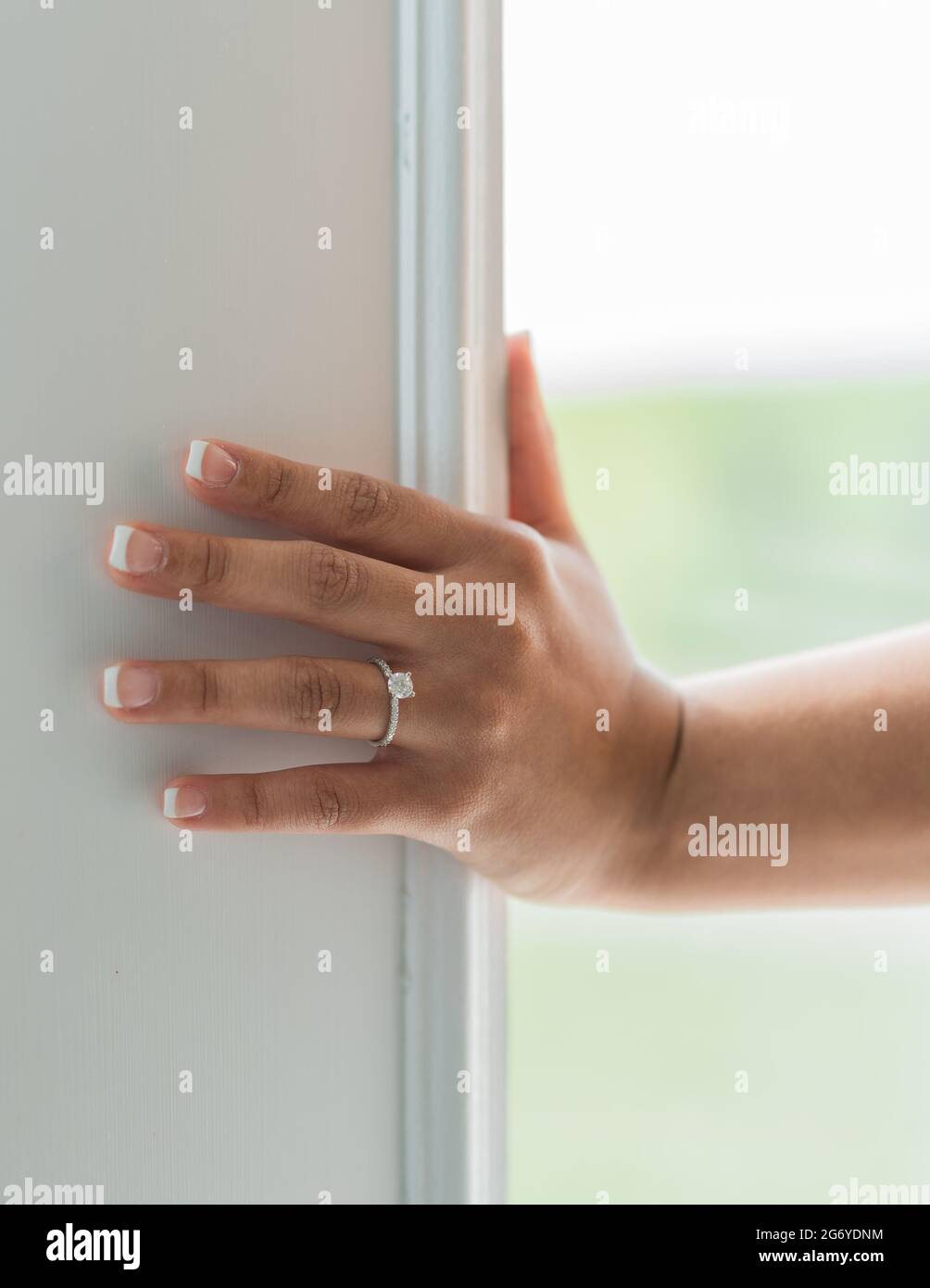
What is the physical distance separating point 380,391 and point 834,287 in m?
1.47

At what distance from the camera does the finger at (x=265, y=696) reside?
1.45ft

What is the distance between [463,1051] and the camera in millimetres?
594

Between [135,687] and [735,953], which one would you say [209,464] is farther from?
[735,953]

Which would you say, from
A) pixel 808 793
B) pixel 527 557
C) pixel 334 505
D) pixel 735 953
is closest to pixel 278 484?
pixel 334 505

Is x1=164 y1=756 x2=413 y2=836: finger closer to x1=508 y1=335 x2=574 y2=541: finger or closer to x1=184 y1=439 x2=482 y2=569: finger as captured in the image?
x1=184 y1=439 x2=482 y2=569: finger

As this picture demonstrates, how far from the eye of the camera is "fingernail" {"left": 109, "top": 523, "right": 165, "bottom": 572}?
0.43 m

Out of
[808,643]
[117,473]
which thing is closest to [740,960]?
[808,643]

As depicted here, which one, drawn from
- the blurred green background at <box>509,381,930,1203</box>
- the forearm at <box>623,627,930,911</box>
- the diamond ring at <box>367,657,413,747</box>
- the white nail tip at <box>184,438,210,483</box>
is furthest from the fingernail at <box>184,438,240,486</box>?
the blurred green background at <box>509,381,930,1203</box>

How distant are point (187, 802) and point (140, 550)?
122 mm

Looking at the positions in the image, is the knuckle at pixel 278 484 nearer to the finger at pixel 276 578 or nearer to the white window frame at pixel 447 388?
the finger at pixel 276 578

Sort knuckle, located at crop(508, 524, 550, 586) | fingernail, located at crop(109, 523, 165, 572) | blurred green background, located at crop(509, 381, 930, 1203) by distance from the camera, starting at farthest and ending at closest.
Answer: blurred green background, located at crop(509, 381, 930, 1203), knuckle, located at crop(508, 524, 550, 586), fingernail, located at crop(109, 523, 165, 572)

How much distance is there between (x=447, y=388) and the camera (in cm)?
58

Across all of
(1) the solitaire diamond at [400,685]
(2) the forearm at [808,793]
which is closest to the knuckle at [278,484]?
(1) the solitaire diamond at [400,685]

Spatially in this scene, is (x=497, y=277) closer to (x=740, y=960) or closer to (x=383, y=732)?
(x=383, y=732)
